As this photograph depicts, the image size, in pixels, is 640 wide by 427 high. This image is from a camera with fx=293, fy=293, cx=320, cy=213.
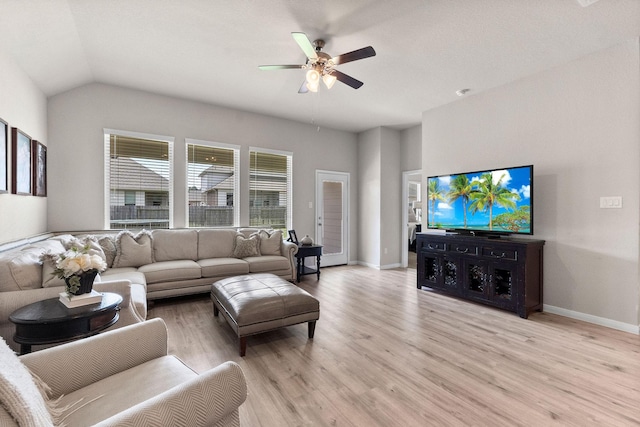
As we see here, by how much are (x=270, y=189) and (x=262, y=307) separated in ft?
11.0

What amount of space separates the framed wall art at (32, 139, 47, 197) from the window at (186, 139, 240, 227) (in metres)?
1.73

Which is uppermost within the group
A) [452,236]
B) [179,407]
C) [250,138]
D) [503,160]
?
[250,138]

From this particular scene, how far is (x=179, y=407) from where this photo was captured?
3.25 feet

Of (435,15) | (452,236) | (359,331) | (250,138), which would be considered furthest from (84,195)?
(452,236)

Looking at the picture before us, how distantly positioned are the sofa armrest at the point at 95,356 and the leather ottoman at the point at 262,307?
3.04 ft

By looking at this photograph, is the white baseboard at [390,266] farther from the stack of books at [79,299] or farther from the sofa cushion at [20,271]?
the sofa cushion at [20,271]

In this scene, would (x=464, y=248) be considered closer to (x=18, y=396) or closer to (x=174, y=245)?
(x=174, y=245)

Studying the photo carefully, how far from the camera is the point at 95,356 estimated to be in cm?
138

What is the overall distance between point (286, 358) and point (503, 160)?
148 inches

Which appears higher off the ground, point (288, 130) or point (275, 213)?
point (288, 130)

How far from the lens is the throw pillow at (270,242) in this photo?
475cm

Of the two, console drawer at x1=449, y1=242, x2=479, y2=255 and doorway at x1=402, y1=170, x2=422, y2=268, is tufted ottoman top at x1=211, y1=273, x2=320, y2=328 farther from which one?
doorway at x1=402, y1=170, x2=422, y2=268

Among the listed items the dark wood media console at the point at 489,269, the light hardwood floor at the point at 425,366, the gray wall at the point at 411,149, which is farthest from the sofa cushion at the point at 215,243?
the gray wall at the point at 411,149

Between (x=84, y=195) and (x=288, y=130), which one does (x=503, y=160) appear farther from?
(x=84, y=195)
